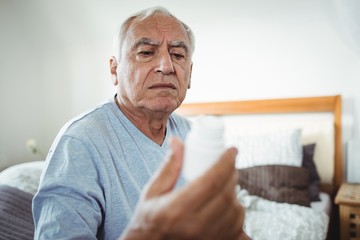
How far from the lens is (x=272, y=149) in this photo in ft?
7.36

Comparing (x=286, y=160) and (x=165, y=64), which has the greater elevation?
(x=165, y=64)

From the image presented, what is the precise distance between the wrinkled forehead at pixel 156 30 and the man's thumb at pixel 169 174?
25.6 inches

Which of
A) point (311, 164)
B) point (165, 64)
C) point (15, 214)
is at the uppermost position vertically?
point (165, 64)

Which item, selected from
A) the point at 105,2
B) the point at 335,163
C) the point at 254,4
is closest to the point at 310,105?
the point at 335,163

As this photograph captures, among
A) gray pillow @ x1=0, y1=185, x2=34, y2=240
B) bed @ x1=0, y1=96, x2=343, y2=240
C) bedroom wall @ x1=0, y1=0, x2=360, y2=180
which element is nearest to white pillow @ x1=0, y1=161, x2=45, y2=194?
bed @ x1=0, y1=96, x2=343, y2=240

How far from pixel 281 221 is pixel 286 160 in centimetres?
61

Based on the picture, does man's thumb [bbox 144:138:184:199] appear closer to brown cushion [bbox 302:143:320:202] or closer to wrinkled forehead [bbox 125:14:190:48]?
wrinkled forehead [bbox 125:14:190:48]

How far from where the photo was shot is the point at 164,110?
39.7 inches

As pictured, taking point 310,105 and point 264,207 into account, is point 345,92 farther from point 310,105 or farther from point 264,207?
point 264,207

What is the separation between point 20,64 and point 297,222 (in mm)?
2753

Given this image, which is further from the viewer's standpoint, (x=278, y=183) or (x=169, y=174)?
(x=278, y=183)

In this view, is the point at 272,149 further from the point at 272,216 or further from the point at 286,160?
the point at 272,216

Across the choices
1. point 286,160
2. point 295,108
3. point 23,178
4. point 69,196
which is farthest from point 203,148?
point 295,108

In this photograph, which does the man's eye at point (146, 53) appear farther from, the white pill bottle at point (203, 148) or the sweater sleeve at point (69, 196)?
the white pill bottle at point (203, 148)
